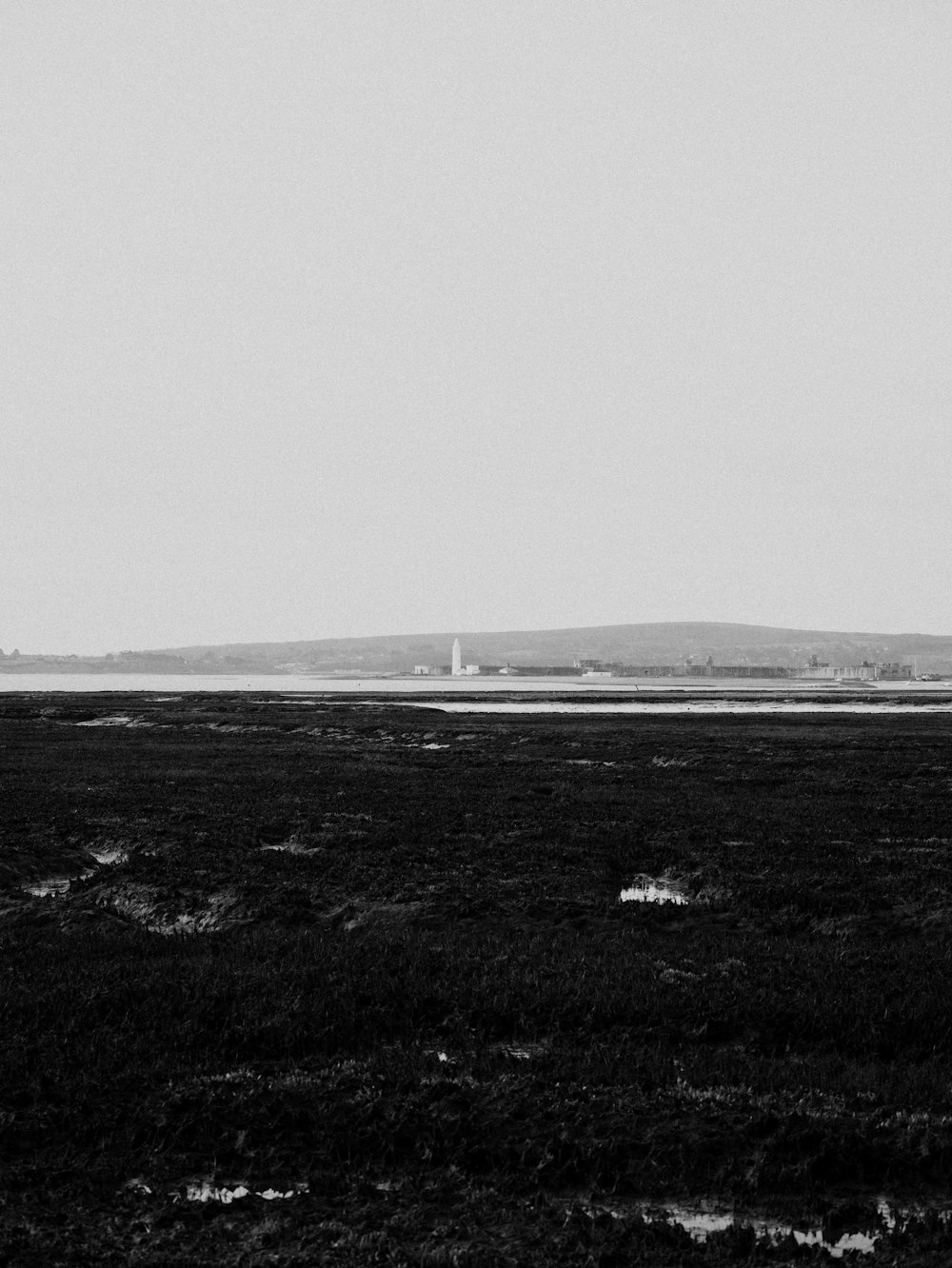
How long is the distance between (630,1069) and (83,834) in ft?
51.2

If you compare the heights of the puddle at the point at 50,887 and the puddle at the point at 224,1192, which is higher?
the puddle at the point at 224,1192

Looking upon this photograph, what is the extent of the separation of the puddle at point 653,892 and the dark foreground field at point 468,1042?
0.27 meters

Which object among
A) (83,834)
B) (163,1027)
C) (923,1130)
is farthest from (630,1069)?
(83,834)

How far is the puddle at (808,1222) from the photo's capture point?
6254mm

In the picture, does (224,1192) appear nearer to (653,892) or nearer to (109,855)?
(653,892)

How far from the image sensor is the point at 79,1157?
7133 millimetres

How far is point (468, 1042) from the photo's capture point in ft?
31.6

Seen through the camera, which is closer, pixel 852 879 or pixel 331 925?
pixel 331 925

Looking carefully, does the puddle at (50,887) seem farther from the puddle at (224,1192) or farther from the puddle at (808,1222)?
the puddle at (808,1222)

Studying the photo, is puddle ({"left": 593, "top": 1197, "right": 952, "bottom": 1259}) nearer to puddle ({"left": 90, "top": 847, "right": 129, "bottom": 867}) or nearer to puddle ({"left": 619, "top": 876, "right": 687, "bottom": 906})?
puddle ({"left": 619, "top": 876, "right": 687, "bottom": 906})

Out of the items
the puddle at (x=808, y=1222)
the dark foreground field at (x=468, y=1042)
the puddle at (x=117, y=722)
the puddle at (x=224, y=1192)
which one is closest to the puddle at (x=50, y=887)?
the dark foreground field at (x=468, y=1042)

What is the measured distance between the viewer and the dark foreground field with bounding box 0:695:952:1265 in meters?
6.45

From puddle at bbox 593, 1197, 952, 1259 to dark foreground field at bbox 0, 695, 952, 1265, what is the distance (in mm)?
26

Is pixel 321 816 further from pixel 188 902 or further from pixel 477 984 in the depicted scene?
pixel 477 984
